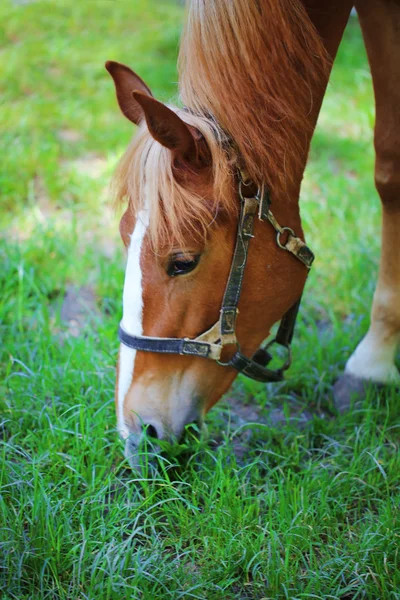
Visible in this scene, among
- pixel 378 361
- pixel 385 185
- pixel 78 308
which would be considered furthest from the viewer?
pixel 78 308

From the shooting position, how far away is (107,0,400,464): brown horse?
1901mm

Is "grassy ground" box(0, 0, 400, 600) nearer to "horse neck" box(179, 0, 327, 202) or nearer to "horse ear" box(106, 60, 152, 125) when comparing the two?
"horse ear" box(106, 60, 152, 125)

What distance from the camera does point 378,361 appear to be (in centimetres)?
271

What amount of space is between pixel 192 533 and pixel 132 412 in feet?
1.37

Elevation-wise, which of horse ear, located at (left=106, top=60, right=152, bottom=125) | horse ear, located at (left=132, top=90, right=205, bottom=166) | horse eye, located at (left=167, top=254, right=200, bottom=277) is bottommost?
horse eye, located at (left=167, top=254, right=200, bottom=277)

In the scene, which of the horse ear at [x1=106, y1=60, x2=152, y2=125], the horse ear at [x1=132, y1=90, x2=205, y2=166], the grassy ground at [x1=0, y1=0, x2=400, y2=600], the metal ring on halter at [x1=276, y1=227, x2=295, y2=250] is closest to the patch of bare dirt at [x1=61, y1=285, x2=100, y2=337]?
the grassy ground at [x1=0, y1=0, x2=400, y2=600]

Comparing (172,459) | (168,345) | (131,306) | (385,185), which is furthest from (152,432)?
(385,185)

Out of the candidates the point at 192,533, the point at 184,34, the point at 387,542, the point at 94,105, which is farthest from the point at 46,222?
the point at 387,542

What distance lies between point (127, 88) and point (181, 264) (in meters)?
0.67

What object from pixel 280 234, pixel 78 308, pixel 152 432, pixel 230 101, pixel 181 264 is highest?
pixel 230 101

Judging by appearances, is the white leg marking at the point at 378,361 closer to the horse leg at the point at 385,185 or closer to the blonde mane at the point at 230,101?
the horse leg at the point at 385,185

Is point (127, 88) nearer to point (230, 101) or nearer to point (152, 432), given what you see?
point (230, 101)

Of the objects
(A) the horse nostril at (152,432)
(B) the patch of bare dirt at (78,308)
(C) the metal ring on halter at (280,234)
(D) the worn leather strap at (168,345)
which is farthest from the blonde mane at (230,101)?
(B) the patch of bare dirt at (78,308)

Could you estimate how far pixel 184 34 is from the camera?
6.68 ft
